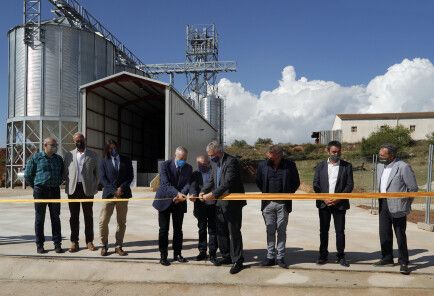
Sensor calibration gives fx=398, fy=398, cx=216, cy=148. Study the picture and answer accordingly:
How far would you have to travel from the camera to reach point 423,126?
5181 cm

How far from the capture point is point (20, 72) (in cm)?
2577

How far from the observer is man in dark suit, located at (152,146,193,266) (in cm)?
572

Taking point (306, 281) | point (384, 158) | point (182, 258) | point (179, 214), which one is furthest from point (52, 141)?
point (384, 158)

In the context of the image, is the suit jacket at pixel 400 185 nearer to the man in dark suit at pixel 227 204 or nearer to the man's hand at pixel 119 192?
the man in dark suit at pixel 227 204

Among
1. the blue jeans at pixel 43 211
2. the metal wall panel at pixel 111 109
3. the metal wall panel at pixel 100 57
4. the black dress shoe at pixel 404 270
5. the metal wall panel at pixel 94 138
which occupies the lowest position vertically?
the black dress shoe at pixel 404 270

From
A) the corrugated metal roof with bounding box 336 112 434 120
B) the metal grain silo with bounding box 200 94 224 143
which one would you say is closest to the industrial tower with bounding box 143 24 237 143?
the metal grain silo with bounding box 200 94 224 143

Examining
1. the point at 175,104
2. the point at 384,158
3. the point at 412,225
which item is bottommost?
the point at 412,225

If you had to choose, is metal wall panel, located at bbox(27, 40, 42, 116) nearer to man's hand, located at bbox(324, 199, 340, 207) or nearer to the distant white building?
man's hand, located at bbox(324, 199, 340, 207)

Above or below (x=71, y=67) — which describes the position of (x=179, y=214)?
below

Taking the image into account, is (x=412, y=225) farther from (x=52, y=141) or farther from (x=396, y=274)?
(x=52, y=141)

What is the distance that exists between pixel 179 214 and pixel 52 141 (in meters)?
2.40

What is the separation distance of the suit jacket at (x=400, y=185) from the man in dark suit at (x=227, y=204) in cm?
209

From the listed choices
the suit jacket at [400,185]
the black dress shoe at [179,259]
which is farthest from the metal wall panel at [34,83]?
the suit jacket at [400,185]

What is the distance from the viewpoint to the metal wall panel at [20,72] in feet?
83.9
